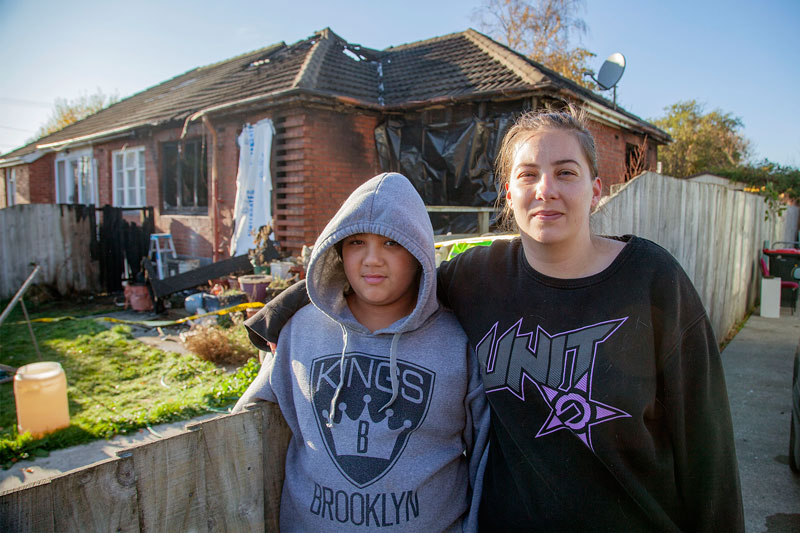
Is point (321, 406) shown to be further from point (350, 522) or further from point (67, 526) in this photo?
point (67, 526)

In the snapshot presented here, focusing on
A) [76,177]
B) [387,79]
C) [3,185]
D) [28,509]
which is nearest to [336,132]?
[387,79]

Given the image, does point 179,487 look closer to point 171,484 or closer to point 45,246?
point 171,484

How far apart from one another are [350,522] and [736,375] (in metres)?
5.78

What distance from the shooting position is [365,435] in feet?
5.14

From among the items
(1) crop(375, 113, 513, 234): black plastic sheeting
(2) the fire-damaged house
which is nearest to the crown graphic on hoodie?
(1) crop(375, 113, 513, 234): black plastic sheeting

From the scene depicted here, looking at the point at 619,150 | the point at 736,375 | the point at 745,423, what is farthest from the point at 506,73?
the point at 745,423

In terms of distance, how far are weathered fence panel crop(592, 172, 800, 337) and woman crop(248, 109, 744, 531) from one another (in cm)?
209

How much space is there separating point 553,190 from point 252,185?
29.2ft

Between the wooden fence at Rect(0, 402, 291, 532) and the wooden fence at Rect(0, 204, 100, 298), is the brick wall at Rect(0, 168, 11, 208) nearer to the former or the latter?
the wooden fence at Rect(0, 204, 100, 298)

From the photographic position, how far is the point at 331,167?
29.6 ft

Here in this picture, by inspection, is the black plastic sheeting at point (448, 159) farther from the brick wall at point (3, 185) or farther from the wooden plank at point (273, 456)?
the brick wall at point (3, 185)

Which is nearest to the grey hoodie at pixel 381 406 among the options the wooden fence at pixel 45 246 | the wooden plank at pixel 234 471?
the wooden plank at pixel 234 471

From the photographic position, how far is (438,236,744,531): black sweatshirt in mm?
1385

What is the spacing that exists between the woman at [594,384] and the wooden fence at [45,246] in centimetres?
1189
